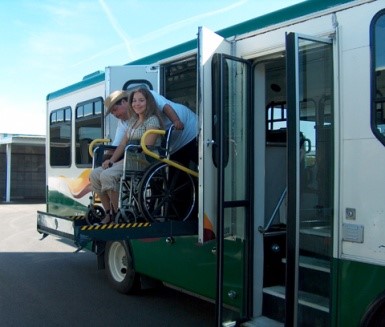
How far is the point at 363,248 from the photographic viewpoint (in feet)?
10.4

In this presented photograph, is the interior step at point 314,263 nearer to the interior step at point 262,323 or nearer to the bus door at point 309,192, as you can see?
the bus door at point 309,192

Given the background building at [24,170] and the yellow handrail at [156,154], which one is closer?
the yellow handrail at [156,154]

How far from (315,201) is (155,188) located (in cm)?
146

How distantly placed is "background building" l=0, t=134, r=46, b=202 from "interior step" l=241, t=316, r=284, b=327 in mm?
20104

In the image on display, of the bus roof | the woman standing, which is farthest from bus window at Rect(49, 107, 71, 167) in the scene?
the woman standing

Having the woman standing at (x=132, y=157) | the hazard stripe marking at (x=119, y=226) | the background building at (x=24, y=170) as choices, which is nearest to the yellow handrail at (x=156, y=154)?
the woman standing at (x=132, y=157)

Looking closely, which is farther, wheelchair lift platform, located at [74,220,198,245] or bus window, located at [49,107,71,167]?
bus window, located at [49,107,71,167]

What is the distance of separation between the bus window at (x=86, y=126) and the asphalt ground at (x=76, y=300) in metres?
1.75

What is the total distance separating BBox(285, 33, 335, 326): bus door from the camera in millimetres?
3195

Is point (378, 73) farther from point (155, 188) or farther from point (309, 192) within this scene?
point (155, 188)

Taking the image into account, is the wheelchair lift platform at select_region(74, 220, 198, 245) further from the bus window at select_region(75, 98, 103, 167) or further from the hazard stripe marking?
the bus window at select_region(75, 98, 103, 167)

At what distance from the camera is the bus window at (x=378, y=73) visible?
310 cm

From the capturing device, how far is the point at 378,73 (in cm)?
312

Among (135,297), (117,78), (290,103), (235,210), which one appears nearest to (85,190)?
(135,297)
